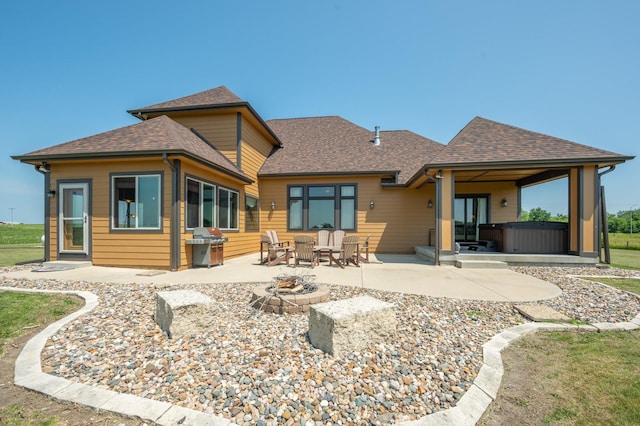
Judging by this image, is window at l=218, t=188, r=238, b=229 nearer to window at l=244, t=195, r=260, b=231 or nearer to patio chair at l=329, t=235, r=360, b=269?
window at l=244, t=195, r=260, b=231

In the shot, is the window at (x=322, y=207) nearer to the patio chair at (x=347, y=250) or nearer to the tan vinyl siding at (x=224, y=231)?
the tan vinyl siding at (x=224, y=231)

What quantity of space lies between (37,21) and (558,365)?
48.4 feet

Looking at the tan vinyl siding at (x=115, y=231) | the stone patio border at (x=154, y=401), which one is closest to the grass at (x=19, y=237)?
the tan vinyl siding at (x=115, y=231)

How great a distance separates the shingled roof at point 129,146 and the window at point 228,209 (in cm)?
108

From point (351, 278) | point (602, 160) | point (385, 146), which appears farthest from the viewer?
point (385, 146)

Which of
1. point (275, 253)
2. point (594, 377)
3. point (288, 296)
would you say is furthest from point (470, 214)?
point (288, 296)

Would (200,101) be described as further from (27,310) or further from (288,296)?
(288,296)

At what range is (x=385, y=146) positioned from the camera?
1268 cm

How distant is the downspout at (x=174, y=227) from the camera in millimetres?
6832

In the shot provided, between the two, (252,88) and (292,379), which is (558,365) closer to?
(292,379)

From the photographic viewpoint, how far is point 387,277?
609 cm

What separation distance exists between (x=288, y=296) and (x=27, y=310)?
134 inches

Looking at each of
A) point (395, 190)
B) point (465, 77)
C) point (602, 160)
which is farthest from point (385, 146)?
point (602, 160)

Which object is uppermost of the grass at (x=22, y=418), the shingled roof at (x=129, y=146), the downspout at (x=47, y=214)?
the shingled roof at (x=129, y=146)
